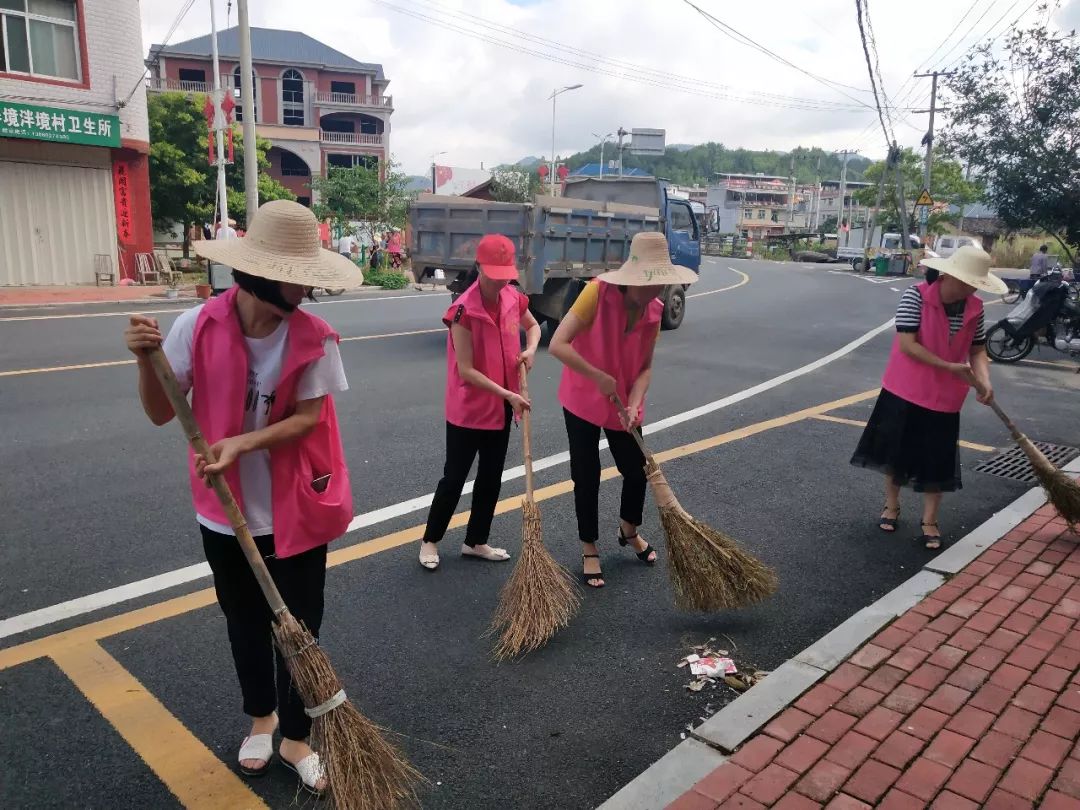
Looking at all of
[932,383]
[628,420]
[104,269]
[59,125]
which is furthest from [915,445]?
[104,269]

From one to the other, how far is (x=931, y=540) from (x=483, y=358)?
109 inches

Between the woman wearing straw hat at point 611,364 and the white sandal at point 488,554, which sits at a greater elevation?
the woman wearing straw hat at point 611,364

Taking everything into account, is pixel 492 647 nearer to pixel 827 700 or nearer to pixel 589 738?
pixel 589 738

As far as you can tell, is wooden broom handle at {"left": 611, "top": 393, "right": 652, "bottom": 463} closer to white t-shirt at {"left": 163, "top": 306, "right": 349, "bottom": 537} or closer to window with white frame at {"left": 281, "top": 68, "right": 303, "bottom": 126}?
white t-shirt at {"left": 163, "top": 306, "right": 349, "bottom": 537}

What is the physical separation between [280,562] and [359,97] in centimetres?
5061

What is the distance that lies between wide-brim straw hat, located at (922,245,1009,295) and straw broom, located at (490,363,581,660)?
8.01ft

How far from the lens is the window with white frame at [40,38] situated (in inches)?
664

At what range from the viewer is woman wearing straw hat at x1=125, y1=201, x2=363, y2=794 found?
234cm

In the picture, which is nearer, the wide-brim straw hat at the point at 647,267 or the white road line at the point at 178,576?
the white road line at the point at 178,576

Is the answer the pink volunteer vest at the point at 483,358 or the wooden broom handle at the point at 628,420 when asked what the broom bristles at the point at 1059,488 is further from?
the pink volunteer vest at the point at 483,358

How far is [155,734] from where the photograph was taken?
2.85 meters

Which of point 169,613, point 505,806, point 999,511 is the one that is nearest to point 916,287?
point 999,511

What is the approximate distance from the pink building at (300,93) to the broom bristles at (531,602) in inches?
1730

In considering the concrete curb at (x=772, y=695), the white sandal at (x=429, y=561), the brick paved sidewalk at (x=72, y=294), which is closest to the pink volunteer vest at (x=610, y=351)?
the white sandal at (x=429, y=561)
